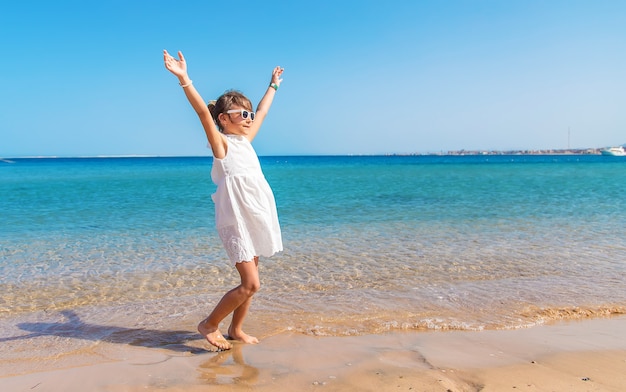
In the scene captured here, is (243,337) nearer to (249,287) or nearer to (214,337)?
(214,337)

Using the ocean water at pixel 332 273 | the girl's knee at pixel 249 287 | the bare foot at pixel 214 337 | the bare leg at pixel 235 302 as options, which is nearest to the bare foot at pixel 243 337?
the bare leg at pixel 235 302

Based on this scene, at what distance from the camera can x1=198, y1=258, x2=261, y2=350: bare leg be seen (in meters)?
3.90

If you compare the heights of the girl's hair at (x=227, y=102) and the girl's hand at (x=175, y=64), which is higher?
the girl's hand at (x=175, y=64)

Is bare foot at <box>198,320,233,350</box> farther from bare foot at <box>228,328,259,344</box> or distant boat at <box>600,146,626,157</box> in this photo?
distant boat at <box>600,146,626,157</box>

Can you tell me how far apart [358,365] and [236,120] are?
213 centimetres

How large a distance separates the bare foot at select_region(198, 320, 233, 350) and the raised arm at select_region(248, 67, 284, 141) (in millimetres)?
1656

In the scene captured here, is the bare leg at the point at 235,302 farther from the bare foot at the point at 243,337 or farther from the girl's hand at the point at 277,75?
the girl's hand at the point at 277,75

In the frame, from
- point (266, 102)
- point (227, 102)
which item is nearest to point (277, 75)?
point (266, 102)

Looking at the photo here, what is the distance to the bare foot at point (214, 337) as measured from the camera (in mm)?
4055

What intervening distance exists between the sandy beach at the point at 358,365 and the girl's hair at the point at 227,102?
1986 millimetres

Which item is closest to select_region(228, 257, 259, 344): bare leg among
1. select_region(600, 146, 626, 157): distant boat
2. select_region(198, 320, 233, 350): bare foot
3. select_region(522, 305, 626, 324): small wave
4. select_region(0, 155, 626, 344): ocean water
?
select_region(198, 320, 233, 350): bare foot

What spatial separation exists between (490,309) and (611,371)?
Answer: 1.78 m

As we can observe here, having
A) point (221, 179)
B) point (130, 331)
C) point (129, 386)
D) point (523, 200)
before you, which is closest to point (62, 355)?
point (130, 331)

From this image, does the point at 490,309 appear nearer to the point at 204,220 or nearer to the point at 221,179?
the point at 221,179
